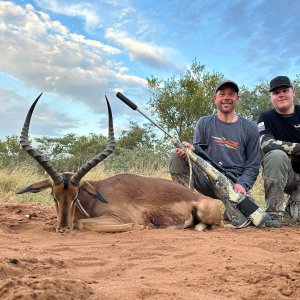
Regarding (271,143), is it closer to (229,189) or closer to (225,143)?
(225,143)

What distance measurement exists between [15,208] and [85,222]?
262cm

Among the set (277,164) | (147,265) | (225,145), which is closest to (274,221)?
(277,164)

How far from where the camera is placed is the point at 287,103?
7.43 meters

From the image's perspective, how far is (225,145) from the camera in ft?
24.1

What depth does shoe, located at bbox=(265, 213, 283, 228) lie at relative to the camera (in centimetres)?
677

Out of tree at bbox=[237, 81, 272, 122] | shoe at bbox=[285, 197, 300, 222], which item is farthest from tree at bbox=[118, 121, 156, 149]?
shoe at bbox=[285, 197, 300, 222]

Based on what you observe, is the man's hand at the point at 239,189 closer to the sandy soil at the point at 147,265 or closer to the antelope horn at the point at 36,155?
the sandy soil at the point at 147,265

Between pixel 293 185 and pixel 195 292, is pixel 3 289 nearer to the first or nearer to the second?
pixel 195 292

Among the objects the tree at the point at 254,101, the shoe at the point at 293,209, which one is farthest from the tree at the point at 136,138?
the shoe at the point at 293,209

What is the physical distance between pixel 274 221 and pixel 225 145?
144cm

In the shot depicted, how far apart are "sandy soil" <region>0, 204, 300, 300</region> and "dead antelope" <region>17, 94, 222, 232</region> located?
41 cm

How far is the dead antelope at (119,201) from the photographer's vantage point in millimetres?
6062

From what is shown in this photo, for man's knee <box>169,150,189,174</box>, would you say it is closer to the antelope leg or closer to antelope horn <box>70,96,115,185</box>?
antelope horn <box>70,96,115,185</box>

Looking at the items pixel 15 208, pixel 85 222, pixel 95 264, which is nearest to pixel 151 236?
pixel 85 222
